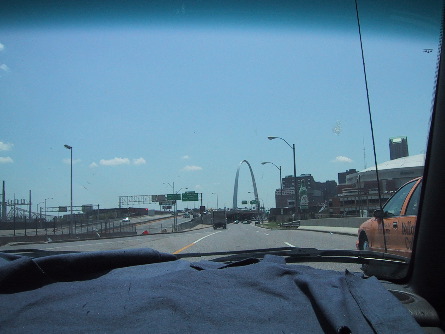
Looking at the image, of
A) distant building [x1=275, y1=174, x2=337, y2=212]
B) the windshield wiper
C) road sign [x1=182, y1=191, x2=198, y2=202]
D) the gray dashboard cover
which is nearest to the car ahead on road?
the windshield wiper

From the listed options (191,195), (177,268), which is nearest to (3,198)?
(177,268)

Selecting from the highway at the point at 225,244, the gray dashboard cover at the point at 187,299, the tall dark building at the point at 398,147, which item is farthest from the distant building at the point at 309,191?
the gray dashboard cover at the point at 187,299

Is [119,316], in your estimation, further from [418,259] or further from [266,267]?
[418,259]

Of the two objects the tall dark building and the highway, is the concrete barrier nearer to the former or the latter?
the highway

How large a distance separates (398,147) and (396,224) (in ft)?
7.65

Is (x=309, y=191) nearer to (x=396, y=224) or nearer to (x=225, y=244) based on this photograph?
(x=225, y=244)

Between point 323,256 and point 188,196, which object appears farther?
point 188,196

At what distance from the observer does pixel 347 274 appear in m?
3.76

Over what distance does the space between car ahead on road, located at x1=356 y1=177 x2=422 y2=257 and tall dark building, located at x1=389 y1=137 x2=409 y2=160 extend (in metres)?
0.57

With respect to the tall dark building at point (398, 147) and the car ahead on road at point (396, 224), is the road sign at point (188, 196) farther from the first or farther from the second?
the tall dark building at point (398, 147)

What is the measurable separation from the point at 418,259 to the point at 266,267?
1333 mm

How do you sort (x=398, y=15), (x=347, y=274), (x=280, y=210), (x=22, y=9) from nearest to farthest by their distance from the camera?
(x=347, y=274), (x=398, y=15), (x=22, y=9), (x=280, y=210)

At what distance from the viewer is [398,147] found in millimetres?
5340

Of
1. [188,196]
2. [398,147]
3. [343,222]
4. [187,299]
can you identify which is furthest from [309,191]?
[187,299]
